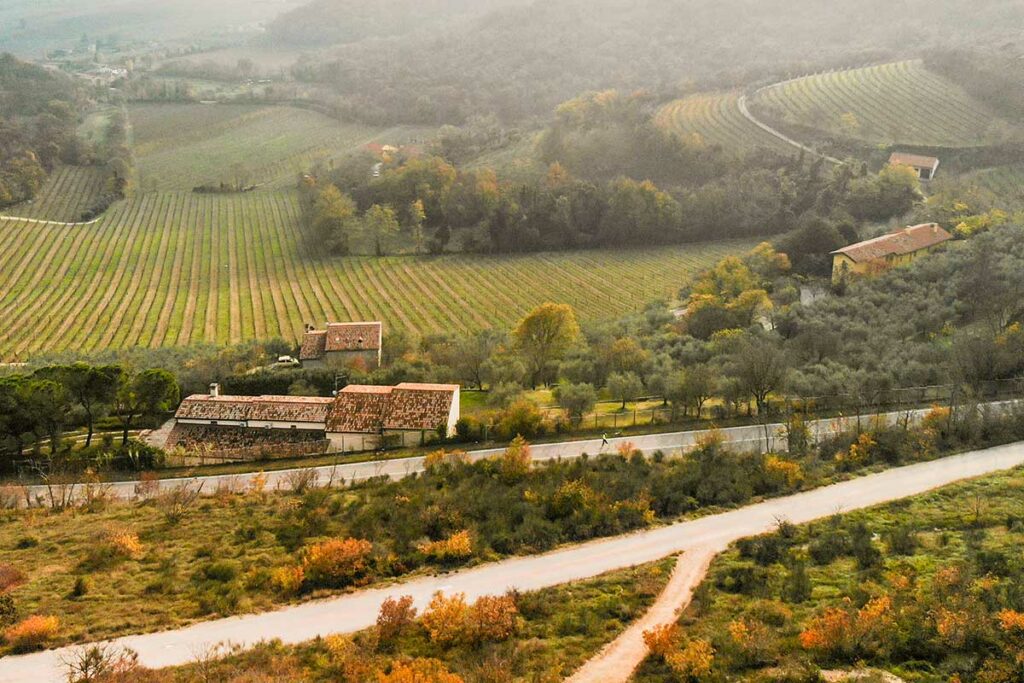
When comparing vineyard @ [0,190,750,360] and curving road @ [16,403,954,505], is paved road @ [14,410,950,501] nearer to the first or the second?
curving road @ [16,403,954,505]

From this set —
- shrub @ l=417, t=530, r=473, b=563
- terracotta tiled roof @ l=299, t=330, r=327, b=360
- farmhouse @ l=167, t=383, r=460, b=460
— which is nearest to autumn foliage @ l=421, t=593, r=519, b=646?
shrub @ l=417, t=530, r=473, b=563

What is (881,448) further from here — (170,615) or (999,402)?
(170,615)

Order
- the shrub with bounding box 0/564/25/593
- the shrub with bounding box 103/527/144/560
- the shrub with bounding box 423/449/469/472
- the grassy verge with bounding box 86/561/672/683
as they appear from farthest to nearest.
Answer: the shrub with bounding box 423/449/469/472 → the shrub with bounding box 103/527/144/560 → the shrub with bounding box 0/564/25/593 → the grassy verge with bounding box 86/561/672/683

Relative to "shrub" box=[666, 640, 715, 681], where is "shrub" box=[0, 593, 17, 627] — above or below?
below

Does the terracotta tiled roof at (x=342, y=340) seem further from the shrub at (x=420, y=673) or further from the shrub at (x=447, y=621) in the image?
the shrub at (x=420, y=673)

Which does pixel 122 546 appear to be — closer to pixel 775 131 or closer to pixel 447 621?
pixel 447 621

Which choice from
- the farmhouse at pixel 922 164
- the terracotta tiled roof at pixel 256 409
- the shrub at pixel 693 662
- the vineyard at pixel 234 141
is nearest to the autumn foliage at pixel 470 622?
the shrub at pixel 693 662
